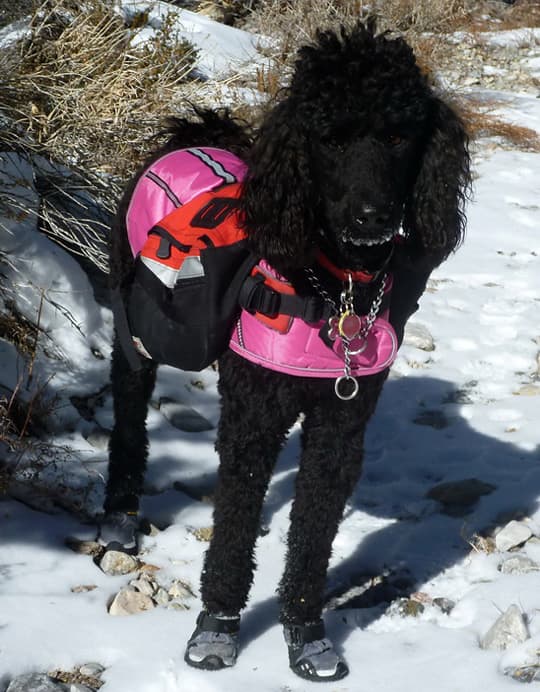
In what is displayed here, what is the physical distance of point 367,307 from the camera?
2670 millimetres

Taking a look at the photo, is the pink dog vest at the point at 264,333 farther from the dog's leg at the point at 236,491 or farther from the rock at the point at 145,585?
the rock at the point at 145,585

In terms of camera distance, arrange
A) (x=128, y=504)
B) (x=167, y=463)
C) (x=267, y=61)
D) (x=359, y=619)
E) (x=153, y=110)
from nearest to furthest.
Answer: (x=359, y=619) < (x=128, y=504) < (x=167, y=463) < (x=153, y=110) < (x=267, y=61)

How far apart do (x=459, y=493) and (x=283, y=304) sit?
153 cm

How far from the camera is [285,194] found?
2445mm

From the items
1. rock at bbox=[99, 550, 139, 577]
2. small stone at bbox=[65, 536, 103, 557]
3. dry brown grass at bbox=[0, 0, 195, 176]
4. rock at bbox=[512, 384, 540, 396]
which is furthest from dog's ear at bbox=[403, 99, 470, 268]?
dry brown grass at bbox=[0, 0, 195, 176]

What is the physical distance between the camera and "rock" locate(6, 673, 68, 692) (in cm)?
257

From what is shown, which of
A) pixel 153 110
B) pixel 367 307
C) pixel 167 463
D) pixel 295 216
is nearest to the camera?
pixel 295 216

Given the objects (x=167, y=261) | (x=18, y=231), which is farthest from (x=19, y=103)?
(x=167, y=261)

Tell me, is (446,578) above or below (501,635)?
below

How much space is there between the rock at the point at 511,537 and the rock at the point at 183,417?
4.78 feet

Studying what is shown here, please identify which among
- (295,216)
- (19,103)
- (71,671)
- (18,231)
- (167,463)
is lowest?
(167,463)

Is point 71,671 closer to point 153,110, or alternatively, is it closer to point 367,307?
point 367,307

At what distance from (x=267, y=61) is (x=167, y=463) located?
451cm

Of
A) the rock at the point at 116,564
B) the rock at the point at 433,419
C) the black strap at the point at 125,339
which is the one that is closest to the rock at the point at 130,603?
the rock at the point at 116,564
